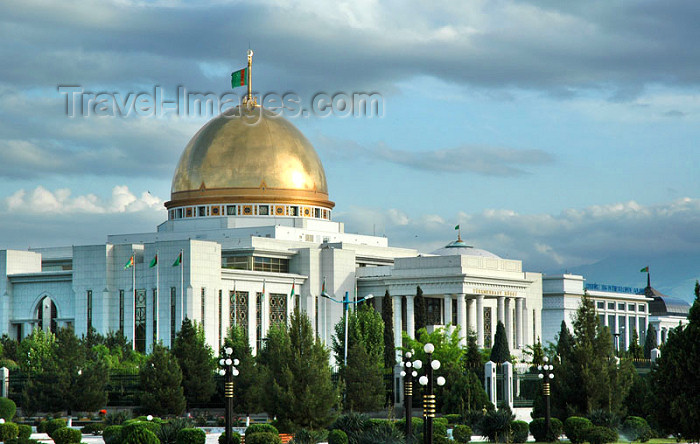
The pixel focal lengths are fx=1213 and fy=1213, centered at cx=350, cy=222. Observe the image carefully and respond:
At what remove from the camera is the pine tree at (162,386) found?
2110 inches

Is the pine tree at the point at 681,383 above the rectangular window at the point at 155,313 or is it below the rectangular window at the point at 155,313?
below

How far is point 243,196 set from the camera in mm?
82188

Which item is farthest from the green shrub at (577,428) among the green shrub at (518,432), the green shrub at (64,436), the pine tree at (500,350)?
the pine tree at (500,350)

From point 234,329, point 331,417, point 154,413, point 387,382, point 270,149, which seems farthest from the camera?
point 270,149

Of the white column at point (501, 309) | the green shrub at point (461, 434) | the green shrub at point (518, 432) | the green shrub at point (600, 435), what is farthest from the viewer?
the white column at point (501, 309)

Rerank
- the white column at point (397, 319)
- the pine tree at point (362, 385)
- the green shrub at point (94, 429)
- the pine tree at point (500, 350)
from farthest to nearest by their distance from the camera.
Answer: the white column at point (397, 319)
the pine tree at point (500, 350)
the pine tree at point (362, 385)
the green shrub at point (94, 429)

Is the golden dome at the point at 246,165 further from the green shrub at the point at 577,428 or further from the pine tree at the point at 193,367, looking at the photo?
the green shrub at the point at 577,428

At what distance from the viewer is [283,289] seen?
3095 inches

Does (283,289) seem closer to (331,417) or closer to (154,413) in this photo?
(154,413)

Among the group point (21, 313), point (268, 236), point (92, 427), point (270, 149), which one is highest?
point (270, 149)

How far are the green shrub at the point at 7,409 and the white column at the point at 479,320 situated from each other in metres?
34.6

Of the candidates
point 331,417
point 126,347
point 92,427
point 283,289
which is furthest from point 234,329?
point 331,417

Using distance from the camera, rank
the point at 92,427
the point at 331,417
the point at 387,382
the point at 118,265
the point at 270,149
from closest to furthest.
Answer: the point at 331,417
the point at 92,427
the point at 387,382
the point at 118,265
the point at 270,149

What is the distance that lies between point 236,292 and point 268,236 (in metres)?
5.82
